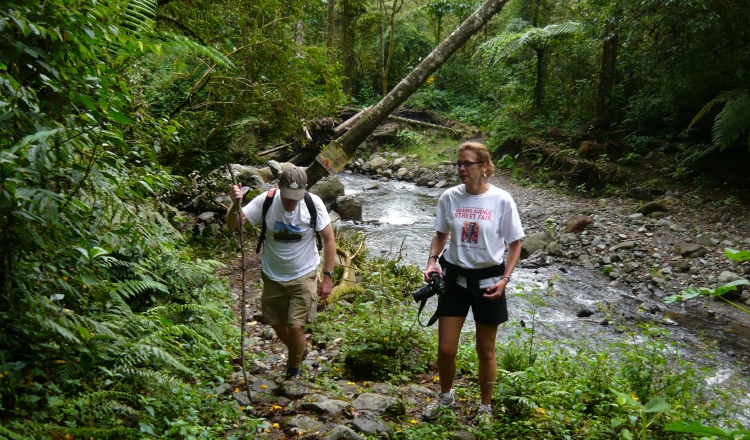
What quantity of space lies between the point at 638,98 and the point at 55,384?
590 inches

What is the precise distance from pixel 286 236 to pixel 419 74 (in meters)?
4.86

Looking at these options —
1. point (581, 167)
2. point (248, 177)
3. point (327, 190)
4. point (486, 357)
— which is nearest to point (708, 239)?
point (581, 167)

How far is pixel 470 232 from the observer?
146 inches

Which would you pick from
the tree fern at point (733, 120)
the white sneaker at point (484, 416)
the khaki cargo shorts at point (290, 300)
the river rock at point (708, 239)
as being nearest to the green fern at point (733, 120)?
the tree fern at point (733, 120)

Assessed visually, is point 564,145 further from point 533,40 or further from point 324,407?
point 324,407

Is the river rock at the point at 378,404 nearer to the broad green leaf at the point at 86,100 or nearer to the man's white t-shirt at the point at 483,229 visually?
the man's white t-shirt at the point at 483,229

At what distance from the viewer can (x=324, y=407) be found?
369 cm

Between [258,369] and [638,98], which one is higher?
[638,98]

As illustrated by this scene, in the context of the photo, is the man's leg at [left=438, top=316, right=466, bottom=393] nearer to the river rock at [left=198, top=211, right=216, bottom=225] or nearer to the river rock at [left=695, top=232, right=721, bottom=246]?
the river rock at [left=198, top=211, right=216, bottom=225]

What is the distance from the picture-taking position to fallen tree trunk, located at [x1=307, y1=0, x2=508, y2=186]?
8.11 m

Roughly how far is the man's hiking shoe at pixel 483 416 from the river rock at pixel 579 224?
26.2 feet

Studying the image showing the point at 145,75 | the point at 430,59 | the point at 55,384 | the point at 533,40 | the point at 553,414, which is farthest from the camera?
the point at 533,40

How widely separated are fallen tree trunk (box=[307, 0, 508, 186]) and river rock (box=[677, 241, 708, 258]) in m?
5.11

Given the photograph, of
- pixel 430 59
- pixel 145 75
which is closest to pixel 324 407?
pixel 145 75
